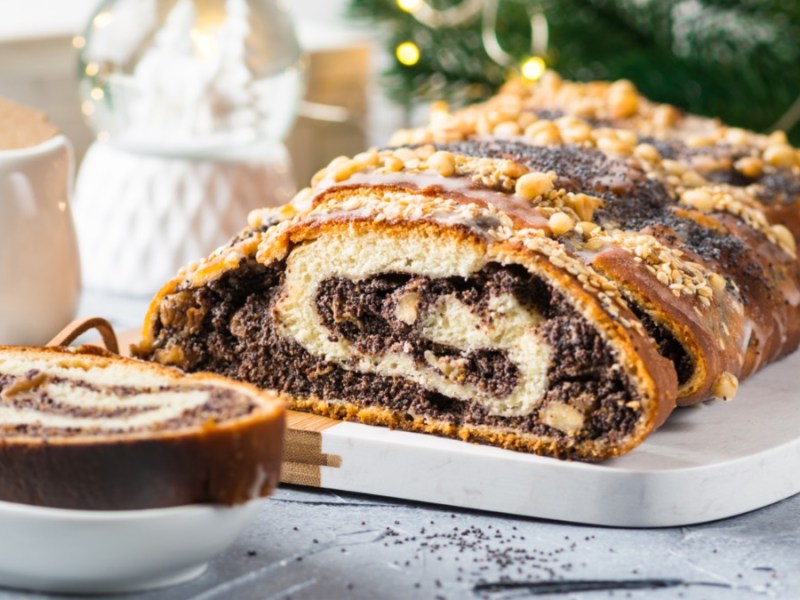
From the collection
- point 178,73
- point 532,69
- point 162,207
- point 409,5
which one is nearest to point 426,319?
point 162,207

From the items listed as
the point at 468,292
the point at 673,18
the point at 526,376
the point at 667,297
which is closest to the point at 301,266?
the point at 468,292

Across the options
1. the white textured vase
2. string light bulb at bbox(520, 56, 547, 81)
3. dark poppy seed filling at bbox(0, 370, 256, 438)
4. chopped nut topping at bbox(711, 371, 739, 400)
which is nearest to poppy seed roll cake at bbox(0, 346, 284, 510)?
dark poppy seed filling at bbox(0, 370, 256, 438)

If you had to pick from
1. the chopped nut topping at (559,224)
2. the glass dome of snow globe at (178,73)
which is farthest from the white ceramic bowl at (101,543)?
the glass dome of snow globe at (178,73)

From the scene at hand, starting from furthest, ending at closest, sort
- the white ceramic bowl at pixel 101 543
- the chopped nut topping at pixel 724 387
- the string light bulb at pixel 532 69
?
the string light bulb at pixel 532 69
the chopped nut topping at pixel 724 387
the white ceramic bowl at pixel 101 543

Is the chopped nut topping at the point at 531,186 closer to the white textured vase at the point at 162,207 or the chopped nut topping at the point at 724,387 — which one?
the chopped nut topping at the point at 724,387

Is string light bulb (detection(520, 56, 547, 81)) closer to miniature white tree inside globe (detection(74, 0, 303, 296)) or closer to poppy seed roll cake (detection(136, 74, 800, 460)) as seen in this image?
miniature white tree inside globe (detection(74, 0, 303, 296))

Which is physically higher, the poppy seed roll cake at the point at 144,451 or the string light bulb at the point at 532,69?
the string light bulb at the point at 532,69
